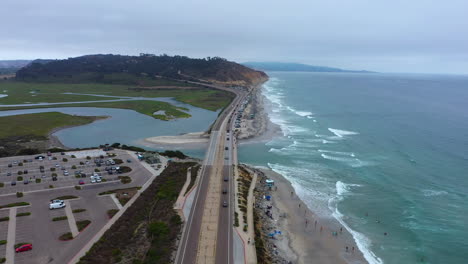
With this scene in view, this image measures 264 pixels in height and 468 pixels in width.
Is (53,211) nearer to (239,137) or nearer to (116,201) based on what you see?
(116,201)

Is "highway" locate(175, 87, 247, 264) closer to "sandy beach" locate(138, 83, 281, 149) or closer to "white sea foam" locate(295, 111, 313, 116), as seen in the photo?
"sandy beach" locate(138, 83, 281, 149)

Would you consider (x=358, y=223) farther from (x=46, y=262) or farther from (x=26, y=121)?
(x=26, y=121)

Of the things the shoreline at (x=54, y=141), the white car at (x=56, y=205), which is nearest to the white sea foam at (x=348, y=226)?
the white car at (x=56, y=205)

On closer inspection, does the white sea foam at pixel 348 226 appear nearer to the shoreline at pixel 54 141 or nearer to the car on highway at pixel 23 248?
the car on highway at pixel 23 248

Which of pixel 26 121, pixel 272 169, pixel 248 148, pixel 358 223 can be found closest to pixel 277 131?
pixel 248 148

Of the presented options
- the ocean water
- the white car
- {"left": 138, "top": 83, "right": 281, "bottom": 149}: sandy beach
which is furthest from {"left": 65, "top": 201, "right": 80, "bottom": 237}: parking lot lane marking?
{"left": 138, "top": 83, "right": 281, "bottom": 149}: sandy beach
